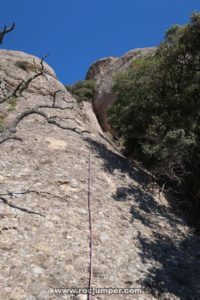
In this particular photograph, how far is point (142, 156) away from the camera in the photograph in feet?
62.8

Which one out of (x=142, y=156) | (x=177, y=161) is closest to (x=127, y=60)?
(x=142, y=156)

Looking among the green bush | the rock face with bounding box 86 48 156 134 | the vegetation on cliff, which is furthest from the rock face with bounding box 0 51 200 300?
the green bush

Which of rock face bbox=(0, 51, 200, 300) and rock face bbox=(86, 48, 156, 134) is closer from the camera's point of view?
rock face bbox=(0, 51, 200, 300)

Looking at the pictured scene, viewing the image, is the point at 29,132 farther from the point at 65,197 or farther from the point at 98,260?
the point at 98,260

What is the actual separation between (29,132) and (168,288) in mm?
9358

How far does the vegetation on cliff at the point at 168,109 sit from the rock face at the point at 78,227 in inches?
54.0

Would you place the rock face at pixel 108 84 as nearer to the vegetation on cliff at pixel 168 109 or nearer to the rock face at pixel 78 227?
the vegetation on cliff at pixel 168 109

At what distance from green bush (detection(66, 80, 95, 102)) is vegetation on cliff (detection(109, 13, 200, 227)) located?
13.2 m

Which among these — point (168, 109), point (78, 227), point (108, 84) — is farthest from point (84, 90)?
point (78, 227)

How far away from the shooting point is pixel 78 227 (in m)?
10.9

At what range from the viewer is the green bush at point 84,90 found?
33.2m

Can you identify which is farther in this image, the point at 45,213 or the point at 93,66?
the point at 93,66

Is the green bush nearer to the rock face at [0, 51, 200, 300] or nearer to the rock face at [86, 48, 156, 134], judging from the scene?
the rock face at [86, 48, 156, 134]

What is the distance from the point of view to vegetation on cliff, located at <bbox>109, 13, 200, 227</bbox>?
14945mm
